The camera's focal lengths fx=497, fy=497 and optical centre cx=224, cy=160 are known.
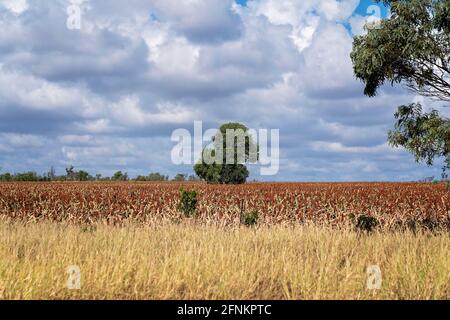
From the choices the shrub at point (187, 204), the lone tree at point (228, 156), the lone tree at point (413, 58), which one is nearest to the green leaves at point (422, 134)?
the lone tree at point (413, 58)

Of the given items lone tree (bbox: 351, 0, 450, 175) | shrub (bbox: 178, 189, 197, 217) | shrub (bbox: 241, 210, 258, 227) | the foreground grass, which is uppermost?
lone tree (bbox: 351, 0, 450, 175)

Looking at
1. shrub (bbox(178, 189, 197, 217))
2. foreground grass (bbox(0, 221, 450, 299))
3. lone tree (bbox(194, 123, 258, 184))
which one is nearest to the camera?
foreground grass (bbox(0, 221, 450, 299))

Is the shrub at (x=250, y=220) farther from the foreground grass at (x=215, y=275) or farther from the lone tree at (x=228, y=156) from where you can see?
the lone tree at (x=228, y=156)

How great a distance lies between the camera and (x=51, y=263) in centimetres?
1025

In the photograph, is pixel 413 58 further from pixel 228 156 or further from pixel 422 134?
pixel 228 156

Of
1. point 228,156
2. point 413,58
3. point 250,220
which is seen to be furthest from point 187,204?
point 228,156

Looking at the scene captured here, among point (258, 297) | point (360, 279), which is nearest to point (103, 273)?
point (258, 297)

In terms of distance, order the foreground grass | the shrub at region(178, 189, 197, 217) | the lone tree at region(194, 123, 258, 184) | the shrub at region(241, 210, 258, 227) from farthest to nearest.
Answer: the lone tree at region(194, 123, 258, 184) < the shrub at region(178, 189, 197, 217) < the shrub at region(241, 210, 258, 227) < the foreground grass

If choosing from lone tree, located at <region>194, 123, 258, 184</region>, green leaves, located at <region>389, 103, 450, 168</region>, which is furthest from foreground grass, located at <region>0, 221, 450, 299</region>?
lone tree, located at <region>194, 123, 258, 184</region>

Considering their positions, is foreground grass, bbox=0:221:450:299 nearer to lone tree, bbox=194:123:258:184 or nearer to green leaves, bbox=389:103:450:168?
green leaves, bbox=389:103:450:168

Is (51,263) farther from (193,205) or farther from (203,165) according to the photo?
(203,165)

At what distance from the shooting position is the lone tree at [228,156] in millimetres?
66250

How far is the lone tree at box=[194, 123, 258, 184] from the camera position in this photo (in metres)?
66.2
